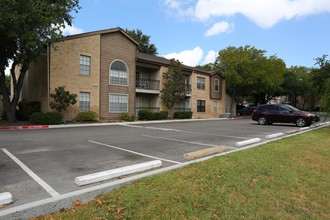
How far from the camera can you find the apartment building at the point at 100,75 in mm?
19328

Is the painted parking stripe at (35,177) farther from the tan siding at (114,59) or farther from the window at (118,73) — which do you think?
the window at (118,73)

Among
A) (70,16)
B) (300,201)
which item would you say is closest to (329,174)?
(300,201)

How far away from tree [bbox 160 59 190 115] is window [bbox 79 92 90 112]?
8.30 metres

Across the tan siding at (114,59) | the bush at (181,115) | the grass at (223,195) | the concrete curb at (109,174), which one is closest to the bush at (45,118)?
the tan siding at (114,59)

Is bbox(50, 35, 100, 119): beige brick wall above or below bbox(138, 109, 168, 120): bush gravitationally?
above

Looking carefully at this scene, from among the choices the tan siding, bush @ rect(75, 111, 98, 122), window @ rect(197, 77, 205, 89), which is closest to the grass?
bush @ rect(75, 111, 98, 122)

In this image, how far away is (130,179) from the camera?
4773 millimetres

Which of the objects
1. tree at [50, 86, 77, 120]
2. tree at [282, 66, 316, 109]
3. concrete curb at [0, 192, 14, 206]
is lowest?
concrete curb at [0, 192, 14, 206]

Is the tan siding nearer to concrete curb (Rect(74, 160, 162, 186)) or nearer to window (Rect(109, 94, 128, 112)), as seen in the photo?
window (Rect(109, 94, 128, 112))

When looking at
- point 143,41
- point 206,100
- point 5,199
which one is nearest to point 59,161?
point 5,199

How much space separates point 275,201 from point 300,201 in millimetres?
505

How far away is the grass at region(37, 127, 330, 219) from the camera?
3.67m

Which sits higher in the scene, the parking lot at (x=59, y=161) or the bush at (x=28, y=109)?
the bush at (x=28, y=109)

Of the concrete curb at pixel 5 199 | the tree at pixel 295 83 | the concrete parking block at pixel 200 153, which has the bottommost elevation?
the concrete curb at pixel 5 199
